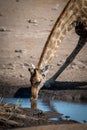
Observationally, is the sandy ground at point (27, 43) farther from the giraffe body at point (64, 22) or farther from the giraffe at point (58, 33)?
the giraffe body at point (64, 22)

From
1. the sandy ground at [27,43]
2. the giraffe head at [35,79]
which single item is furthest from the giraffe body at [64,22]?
the sandy ground at [27,43]

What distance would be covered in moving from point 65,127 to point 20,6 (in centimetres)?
546

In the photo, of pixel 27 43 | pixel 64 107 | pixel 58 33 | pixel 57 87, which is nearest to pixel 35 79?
pixel 64 107

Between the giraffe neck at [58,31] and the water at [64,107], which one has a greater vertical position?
the giraffe neck at [58,31]

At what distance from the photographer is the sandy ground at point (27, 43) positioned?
7984 mm

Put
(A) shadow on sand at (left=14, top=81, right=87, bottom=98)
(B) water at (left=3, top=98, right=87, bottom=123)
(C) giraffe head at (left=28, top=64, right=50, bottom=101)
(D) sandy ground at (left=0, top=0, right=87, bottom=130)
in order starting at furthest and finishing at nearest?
(D) sandy ground at (left=0, top=0, right=87, bottom=130) → (A) shadow on sand at (left=14, top=81, right=87, bottom=98) → (C) giraffe head at (left=28, top=64, right=50, bottom=101) → (B) water at (left=3, top=98, right=87, bottom=123)

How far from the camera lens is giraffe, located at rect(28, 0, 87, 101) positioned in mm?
6316

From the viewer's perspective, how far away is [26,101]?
6.73 meters

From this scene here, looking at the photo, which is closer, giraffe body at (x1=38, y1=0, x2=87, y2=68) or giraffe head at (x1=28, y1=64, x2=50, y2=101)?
giraffe head at (x1=28, y1=64, x2=50, y2=101)

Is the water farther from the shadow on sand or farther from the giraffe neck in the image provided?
the giraffe neck

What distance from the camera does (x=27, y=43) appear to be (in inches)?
346

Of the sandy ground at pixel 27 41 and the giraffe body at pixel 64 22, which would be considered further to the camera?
the sandy ground at pixel 27 41

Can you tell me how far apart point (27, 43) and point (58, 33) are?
5.54ft

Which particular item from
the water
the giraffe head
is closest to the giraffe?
the giraffe head
